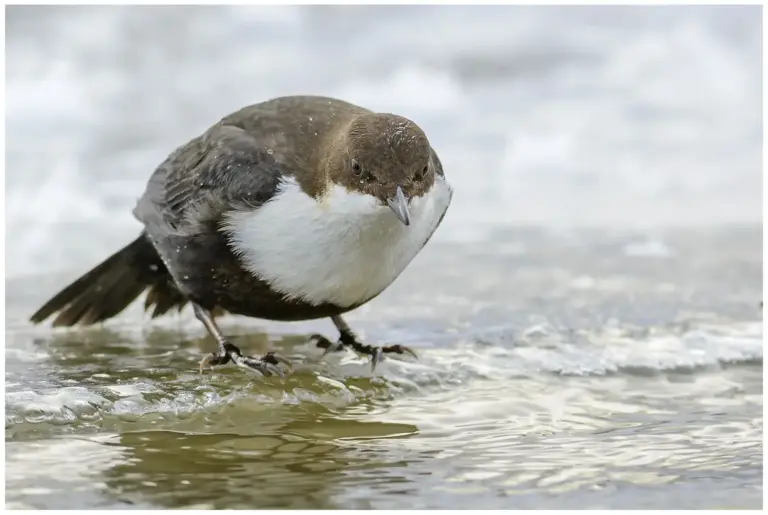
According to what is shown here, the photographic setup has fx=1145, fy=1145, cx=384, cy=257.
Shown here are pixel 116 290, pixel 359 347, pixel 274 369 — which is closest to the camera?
pixel 274 369

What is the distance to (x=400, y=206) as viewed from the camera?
3871mm

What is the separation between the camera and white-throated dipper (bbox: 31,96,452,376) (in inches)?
158

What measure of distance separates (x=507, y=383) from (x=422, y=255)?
2.65m

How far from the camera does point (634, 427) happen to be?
3.93m

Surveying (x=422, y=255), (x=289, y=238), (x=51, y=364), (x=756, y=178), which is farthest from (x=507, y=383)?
(x=756, y=178)

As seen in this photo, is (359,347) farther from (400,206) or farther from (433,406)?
(400,206)

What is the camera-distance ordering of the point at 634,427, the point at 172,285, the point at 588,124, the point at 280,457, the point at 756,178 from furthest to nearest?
1. the point at 588,124
2. the point at 756,178
3. the point at 172,285
4. the point at 634,427
5. the point at 280,457

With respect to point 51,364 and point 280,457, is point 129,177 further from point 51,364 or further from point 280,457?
point 280,457

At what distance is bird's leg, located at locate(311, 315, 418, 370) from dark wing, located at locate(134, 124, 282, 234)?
0.76 metres

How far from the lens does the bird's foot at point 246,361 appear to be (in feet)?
14.3

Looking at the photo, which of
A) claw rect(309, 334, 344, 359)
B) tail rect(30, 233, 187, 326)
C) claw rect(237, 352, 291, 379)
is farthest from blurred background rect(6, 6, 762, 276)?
claw rect(237, 352, 291, 379)

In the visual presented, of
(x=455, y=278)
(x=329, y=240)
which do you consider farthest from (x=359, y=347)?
(x=455, y=278)

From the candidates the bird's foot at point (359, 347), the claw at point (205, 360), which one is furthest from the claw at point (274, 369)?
the bird's foot at point (359, 347)

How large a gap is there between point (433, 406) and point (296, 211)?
865mm
